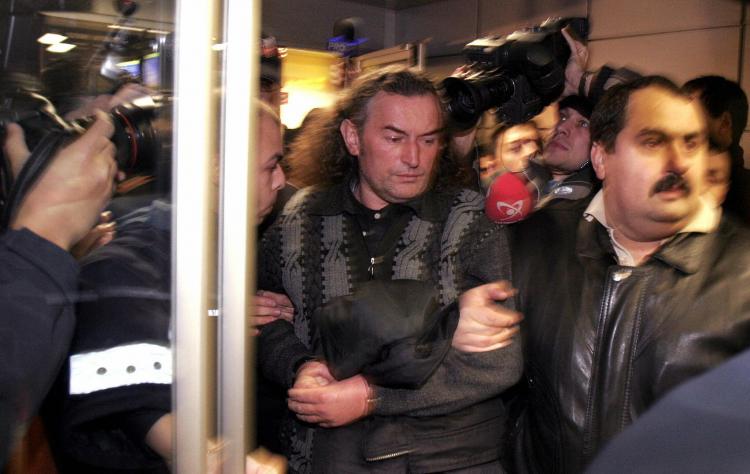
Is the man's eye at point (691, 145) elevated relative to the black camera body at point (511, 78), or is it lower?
lower

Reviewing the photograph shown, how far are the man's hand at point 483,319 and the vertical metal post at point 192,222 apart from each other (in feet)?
2.03

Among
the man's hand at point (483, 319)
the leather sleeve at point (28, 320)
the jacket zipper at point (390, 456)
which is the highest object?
the leather sleeve at point (28, 320)

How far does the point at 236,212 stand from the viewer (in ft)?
2.79

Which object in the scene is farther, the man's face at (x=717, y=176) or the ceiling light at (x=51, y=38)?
the man's face at (x=717, y=176)

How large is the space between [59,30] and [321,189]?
90 cm

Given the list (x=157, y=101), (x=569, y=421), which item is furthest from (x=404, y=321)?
(x=157, y=101)

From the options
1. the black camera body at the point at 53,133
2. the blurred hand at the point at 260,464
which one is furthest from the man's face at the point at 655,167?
the black camera body at the point at 53,133

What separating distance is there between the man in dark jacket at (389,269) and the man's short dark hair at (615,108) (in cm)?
34

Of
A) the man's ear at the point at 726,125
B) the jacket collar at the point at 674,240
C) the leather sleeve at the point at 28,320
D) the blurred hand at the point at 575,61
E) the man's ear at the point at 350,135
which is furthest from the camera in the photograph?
the man's ear at the point at 726,125

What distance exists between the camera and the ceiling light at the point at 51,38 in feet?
2.92

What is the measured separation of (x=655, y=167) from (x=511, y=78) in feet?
1.73

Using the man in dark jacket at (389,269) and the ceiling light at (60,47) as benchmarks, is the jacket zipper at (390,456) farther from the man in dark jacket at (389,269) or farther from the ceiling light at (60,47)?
the ceiling light at (60,47)

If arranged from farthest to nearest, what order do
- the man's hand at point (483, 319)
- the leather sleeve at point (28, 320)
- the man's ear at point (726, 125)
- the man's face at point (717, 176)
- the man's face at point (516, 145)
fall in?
the man's face at point (516, 145) → the man's ear at point (726, 125) → the man's face at point (717, 176) → the man's hand at point (483, 319) → the leather sleeve at point (28, 320)

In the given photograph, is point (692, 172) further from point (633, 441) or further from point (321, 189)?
point (633, 441)
